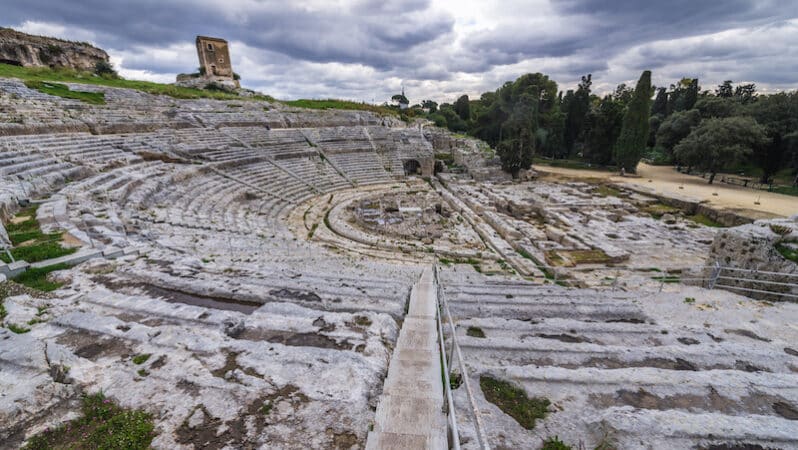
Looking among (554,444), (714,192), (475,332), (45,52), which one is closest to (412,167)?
(714,192)

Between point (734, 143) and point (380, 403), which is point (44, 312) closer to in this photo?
point (380, 403)

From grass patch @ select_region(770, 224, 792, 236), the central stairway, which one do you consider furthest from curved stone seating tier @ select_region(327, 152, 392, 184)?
the central stairway

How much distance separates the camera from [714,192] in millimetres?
26250

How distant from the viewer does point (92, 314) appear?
452cm

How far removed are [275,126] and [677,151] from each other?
4270 centimetres

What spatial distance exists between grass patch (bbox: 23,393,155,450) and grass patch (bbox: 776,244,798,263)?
44.3ft

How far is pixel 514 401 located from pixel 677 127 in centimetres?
5167

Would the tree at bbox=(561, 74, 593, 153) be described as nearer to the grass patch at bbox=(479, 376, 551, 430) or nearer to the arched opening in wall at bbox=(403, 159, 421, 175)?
the arched opening in wall at bbox=(403, 159, 421, 175)

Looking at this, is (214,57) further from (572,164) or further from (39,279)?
(572,164)

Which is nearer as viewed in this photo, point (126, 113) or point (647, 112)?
point (126, 113)

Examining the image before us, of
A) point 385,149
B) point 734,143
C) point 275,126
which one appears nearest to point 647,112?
point 734,143

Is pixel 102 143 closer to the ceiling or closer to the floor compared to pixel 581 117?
closer to the floor

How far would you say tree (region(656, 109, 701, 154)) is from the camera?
127 ft

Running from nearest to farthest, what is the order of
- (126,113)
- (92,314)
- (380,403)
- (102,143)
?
1. (380,403)
2. (92,314)
3. (102,143)
4. (126,113)
